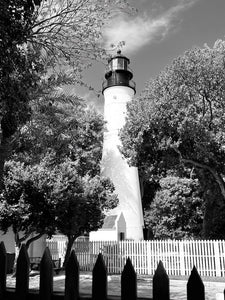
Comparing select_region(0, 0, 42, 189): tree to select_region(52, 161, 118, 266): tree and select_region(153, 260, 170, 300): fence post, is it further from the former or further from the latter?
select_region(52, 161, 118, 266): tree

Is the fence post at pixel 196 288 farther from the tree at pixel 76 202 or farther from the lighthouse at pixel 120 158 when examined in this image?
the lighthouse at pixel 120 158

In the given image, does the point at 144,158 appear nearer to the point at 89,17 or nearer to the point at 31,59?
the point at 89,17

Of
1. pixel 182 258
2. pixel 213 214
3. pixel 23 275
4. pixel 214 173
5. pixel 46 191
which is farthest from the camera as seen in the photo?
pixel 213 214

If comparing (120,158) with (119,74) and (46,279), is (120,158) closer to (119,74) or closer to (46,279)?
(119,74)

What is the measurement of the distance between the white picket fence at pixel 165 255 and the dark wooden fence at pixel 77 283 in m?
14.0

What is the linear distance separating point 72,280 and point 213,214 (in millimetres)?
21457

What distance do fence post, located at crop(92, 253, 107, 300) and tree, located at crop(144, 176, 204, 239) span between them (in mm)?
22789

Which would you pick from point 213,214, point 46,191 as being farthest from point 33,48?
point 213,214

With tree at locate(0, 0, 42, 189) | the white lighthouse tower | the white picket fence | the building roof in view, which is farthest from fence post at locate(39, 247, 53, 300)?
the white lighthouse tower

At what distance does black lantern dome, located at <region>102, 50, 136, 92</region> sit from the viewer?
2929 cm

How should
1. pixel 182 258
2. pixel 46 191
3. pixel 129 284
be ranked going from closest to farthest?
pixel 129 284 < pixel 46 191 < pixel 182 258

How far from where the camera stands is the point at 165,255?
57.2 feet

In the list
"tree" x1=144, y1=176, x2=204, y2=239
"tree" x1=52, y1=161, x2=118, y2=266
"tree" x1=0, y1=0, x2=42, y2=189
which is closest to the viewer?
"tree" x1=0, y1=0, x2=42, y2=189

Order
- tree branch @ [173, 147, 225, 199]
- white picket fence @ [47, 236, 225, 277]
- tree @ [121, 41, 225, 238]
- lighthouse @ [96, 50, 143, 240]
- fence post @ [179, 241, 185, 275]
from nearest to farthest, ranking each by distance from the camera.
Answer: tree @ [121, 41, 225, 238] < white picket fence @ [47, 236, 225, 277] < fence post @ [179, 241, 185, 275] < tree branch @ [173, 147, 225, 199] < lighthouse @ [96, 50, 143, 240]
